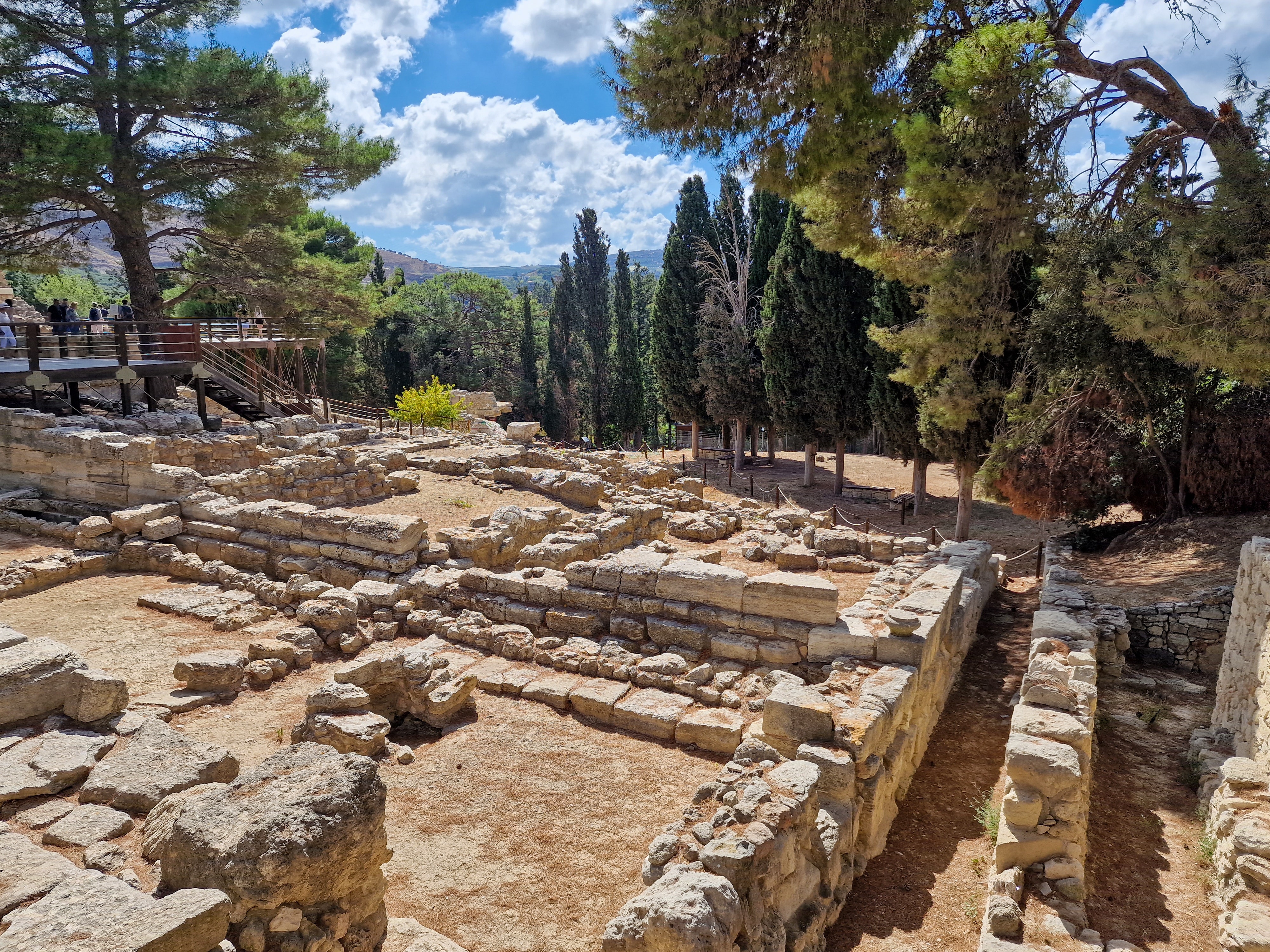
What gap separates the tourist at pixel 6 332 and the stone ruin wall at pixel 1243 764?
1901 centimetres

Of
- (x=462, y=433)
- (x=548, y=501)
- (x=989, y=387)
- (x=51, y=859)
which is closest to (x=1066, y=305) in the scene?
(x=989, y=387)

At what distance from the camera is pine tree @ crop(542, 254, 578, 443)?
39.2 m

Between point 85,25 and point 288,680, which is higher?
point 85,25

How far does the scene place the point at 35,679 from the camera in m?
5.54

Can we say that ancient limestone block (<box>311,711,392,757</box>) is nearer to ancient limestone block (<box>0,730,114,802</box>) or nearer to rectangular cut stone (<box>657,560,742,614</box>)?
ancient limestone block (<box>0,730,114,802</box>)

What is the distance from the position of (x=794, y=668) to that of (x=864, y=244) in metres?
8.26

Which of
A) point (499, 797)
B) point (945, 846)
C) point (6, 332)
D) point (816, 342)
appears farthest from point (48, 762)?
point (816, 342)

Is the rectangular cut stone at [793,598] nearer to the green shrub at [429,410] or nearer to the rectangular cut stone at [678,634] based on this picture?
the rectangular cut stone at [678,634]

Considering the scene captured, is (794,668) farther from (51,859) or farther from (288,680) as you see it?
(51,859)

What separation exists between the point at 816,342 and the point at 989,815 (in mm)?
17941

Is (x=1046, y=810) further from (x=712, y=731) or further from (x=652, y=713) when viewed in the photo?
(x=652, y=713)

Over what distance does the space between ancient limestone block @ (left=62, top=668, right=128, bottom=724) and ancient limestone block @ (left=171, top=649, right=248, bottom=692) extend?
1.19 meters

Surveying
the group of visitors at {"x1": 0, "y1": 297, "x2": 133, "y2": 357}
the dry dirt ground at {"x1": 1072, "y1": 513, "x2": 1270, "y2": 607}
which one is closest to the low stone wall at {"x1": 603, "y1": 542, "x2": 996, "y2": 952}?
the dry dirt ground at {"x1": 1072, "y1": 513, "x2": 1270, "y2": 607}

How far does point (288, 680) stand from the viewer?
7.54 m
